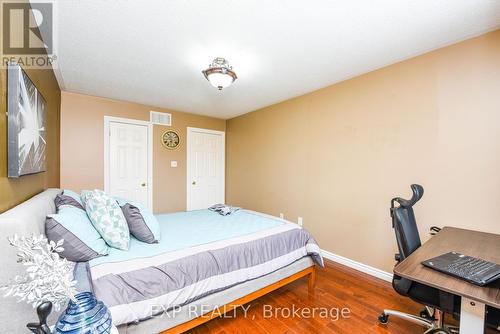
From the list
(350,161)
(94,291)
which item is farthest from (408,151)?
(94,291)

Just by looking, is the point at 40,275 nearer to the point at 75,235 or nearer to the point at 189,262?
the point at 75,235

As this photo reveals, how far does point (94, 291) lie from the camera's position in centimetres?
117

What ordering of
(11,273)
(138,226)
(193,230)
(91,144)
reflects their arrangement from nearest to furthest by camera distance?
(11,273) → (138,226) → (193,230) → (91,144)

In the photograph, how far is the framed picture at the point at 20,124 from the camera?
1.11 metres

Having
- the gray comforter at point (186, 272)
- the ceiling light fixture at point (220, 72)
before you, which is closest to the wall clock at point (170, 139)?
the ceiling light fixture at point (220, 72)

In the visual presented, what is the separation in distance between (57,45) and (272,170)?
3035 mm

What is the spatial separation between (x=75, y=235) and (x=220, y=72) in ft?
5.54

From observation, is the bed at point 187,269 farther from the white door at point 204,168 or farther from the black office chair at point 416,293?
the white door at point 204,168

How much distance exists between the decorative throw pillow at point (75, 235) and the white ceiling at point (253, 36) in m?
1.43

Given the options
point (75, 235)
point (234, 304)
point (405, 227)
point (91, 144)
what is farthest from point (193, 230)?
point (91, 144)

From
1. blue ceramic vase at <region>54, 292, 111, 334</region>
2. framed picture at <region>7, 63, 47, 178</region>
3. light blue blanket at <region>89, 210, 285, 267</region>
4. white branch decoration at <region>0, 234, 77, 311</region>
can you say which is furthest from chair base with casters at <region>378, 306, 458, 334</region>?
framed picture at <region>7, 63, 47, 178</region>

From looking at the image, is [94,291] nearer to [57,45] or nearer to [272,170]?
[57,45]

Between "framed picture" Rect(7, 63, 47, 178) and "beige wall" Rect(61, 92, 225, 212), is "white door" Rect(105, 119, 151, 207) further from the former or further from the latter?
"framed picture" Rect(7, 63, 47, 178)

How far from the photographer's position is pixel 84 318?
29.8 inches
